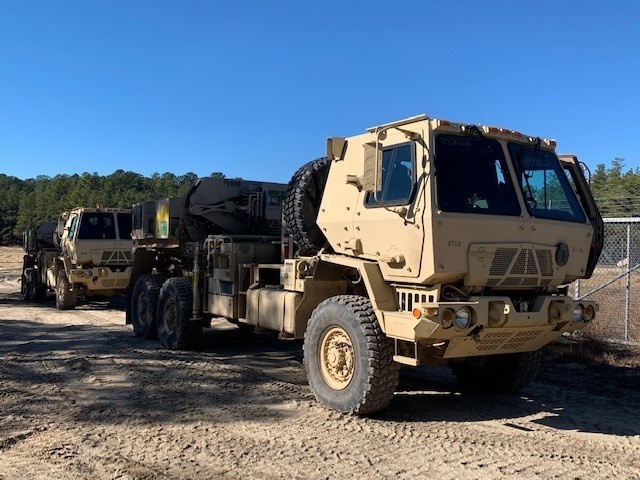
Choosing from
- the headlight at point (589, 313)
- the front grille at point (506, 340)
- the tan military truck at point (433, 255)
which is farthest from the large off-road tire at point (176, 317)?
the headlight at point (589, 313)

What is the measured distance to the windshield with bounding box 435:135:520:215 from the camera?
5.57 meters

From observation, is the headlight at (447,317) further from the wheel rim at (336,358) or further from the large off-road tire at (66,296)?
the large off-road tire at (66,296)

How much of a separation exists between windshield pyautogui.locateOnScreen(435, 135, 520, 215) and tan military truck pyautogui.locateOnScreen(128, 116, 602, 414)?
1 cm

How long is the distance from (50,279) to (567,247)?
15.7m

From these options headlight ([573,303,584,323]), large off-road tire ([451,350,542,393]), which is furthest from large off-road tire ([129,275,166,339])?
headlight ([573,303,584,323])

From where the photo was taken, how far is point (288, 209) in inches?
294

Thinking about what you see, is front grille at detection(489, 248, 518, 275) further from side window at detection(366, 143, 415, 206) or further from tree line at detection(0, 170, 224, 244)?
tree line at detection(0, 170, 224, 244)

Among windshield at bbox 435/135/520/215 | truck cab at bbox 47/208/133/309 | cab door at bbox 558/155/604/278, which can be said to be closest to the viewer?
windshield at bbox 435/135/520/215

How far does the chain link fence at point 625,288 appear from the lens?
9906 mm

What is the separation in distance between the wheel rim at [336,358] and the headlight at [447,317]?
111cm

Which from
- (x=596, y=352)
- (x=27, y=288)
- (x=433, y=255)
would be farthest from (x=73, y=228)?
(x=433, y=255)

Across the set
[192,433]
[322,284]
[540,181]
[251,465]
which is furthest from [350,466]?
[540,181]

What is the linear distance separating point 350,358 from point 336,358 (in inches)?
7.4

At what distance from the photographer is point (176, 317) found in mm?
9711
